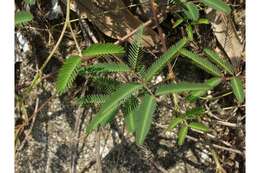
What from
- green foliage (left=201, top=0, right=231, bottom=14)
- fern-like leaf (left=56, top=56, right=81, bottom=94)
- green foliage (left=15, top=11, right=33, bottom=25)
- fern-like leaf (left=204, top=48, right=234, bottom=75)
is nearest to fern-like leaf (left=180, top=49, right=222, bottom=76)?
fern-like leaf (left=204, top=48, right=234, bottom=75)

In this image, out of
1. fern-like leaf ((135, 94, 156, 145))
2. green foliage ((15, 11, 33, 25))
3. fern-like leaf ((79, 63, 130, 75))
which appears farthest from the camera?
green foliage ((15, 11, 33, 25))

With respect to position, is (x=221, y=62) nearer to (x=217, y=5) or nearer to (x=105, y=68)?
(x=217, y=5)

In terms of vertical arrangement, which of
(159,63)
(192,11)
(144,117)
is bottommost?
(144,117)

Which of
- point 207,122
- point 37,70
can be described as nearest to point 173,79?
point 207,122

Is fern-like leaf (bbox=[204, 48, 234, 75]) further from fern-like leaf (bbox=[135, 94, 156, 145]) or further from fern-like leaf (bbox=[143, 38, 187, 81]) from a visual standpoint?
fern-like leaf (bbox=[135, 94, 156, 145])

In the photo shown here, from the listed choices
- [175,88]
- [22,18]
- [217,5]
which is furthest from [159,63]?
[22,18]

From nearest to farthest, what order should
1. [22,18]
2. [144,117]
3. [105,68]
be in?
[144,117]
[105,68]
[22,18]
